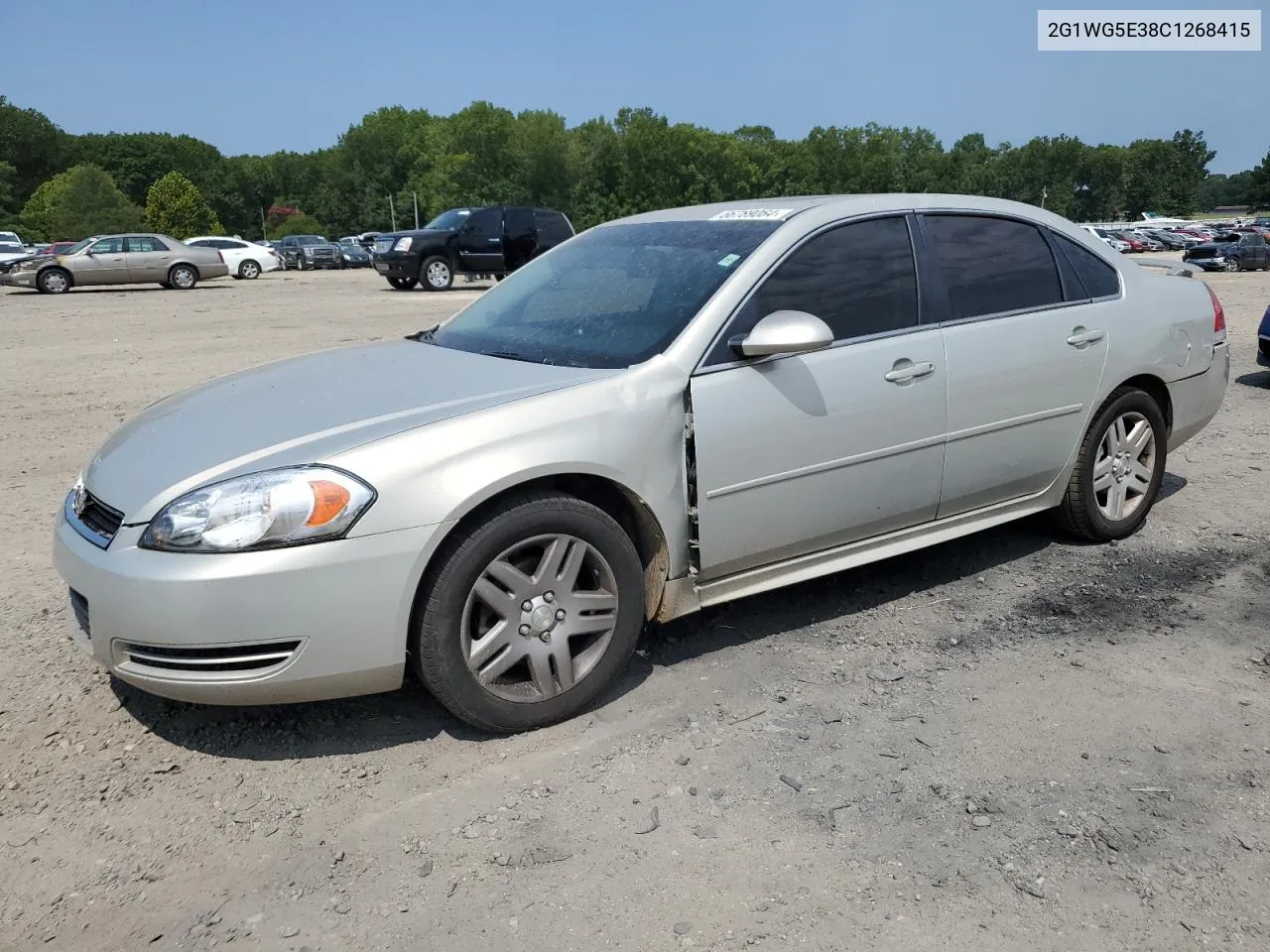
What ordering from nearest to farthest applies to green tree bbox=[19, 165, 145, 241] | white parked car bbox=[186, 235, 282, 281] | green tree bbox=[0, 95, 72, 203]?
1. white parked car bbox=[186, 235, 282, 281]
2. green tree bbox=[19, 165, 145, 241]
3. green tree bbox=[0, 95, 72, 203]

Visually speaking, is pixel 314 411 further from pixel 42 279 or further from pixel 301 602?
pixel 42 279

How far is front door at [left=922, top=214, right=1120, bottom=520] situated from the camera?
167 inches

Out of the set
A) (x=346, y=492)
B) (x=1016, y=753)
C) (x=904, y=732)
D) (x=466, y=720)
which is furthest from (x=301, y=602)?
(x=1016, y=753)

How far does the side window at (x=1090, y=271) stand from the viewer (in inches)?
187

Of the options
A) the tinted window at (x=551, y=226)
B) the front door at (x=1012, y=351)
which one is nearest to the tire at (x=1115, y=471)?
the front door at (x=1012, y=351)

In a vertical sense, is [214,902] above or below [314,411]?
below

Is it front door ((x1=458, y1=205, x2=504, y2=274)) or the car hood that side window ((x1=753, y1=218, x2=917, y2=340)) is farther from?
Result: front door ((x1=458, y1=205, x2=504, y2=274))

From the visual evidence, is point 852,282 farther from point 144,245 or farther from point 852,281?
point 144,245

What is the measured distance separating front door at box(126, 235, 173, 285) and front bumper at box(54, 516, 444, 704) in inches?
992

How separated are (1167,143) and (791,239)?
14965 cm

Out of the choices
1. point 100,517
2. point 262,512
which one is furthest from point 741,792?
point 100,517

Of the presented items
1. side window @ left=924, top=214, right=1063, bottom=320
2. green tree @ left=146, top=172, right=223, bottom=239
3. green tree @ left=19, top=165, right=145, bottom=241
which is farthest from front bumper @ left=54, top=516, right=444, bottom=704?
green tree @ left=146, top=172, right=223, bottom=239

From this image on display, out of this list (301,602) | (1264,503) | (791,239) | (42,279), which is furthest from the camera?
(42,279)

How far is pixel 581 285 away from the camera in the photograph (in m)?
4.28
